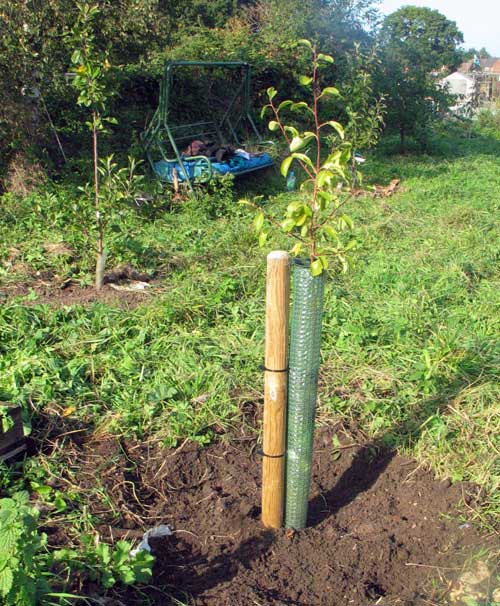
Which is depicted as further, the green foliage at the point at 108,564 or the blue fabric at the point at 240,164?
the blue fabric at the point at 240,164

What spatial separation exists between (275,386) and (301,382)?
0.35 feet

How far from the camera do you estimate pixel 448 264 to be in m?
5.89

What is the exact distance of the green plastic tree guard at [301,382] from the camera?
2486 millimetres

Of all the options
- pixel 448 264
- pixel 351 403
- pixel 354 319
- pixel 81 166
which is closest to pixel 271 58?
pixel 81 166

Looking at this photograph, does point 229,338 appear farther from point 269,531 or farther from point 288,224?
point 288,224

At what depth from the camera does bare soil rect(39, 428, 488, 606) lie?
2.59 metres

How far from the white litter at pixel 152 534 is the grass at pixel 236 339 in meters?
0.60

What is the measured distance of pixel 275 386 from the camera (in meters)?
2.60

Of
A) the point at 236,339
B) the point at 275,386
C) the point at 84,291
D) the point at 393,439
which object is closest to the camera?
the point at 275,386

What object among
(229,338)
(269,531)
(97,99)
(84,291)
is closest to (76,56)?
(97,99)

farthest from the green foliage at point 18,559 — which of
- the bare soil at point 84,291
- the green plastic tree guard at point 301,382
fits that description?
the bare soil at point 84,291

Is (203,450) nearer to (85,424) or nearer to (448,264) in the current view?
(85,424)

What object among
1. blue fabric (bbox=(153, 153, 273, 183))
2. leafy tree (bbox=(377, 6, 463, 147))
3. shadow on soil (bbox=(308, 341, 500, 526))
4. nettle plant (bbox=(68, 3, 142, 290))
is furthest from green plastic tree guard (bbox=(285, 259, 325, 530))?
leafy tree (bbox=(377, 6, 463, 147))

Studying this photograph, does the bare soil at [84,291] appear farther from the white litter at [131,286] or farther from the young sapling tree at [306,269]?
the young sapling tree at [306,269]
